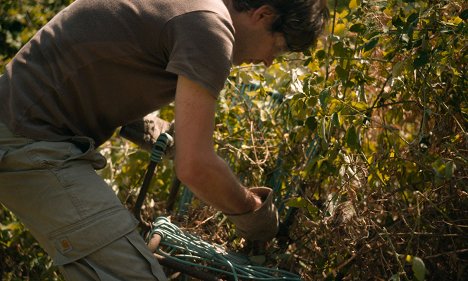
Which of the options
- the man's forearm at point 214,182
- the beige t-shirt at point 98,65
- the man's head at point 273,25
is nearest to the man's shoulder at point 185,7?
the beige t-shirt at point 98,65

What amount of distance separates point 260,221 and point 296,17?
0.69m

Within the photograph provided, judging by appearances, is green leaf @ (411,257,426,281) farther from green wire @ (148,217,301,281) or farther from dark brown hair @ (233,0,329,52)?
dark brown hair @ (233,0,329,52)

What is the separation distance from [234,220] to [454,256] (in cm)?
76

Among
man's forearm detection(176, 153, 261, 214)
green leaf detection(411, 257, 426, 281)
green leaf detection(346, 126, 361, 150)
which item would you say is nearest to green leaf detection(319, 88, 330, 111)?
green leaf detection(346, 126, 361, 150)

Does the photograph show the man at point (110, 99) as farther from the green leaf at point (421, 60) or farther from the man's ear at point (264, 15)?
the green leaf at point (421, 60)

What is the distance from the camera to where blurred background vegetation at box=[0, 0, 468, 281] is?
2.73 m

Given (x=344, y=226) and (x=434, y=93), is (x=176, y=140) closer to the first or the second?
(x=344, y=226)

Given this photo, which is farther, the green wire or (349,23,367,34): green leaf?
(349,23,367,34): green leaf

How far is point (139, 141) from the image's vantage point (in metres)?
3.02

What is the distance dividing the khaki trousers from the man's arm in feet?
0.82

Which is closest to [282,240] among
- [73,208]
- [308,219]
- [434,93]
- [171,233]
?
[308,219]

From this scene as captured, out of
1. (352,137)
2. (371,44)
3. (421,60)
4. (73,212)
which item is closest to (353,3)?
(371,44)

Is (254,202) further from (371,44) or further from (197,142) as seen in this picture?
(371,44)

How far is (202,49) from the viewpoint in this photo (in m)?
2.23
